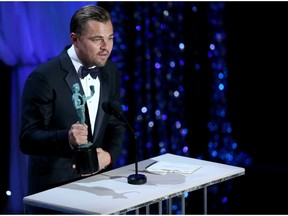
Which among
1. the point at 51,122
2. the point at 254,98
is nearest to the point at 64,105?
the point at 51,122

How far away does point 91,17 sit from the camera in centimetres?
412

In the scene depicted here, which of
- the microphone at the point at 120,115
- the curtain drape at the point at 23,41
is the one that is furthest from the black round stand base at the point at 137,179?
the curtain drape at the point at 23,41

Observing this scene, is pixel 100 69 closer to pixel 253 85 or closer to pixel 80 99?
pixel 80 99

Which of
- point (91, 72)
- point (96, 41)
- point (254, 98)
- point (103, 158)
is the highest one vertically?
point (96, 41)

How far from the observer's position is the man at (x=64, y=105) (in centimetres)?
408

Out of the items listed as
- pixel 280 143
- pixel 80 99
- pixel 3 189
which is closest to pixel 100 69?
pixel 80 99

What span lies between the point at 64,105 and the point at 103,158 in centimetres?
36

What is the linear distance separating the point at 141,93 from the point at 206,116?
0.70 metres

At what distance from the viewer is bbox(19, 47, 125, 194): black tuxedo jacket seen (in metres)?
4.07

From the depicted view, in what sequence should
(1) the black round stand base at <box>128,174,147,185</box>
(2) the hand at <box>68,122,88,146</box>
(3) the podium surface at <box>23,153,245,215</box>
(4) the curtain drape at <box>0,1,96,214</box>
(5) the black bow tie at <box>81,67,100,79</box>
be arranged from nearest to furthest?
1. (3) the podium surface at <box>23,153,245,215</box>
2. (2) the hand at <box>68,122,88,146</box>
3. (1) the black round stand base at <box>128,174,147,185</box>
4. (5) the black bow tie at <box>81,67,100,79</box>
5. (4) the curtain drape at <box>0,1,96,214</box>

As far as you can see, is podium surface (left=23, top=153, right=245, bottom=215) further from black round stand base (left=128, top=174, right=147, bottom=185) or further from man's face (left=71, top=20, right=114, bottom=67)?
man's face (left=71, top=20, right=114, bottom=67)

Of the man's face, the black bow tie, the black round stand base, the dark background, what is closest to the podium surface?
the black round stand base

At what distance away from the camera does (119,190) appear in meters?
3.89

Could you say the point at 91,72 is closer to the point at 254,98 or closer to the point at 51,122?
the point at 51,122
